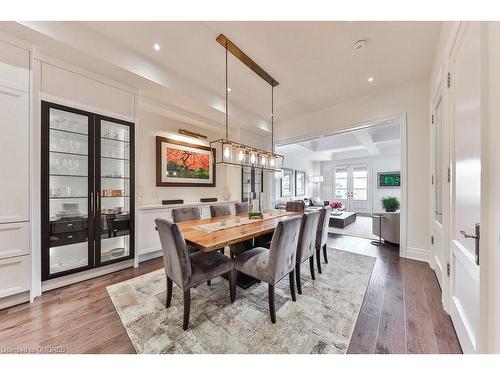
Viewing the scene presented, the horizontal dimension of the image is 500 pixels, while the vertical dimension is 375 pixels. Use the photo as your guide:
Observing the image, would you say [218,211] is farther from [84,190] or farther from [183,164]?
[84,190]

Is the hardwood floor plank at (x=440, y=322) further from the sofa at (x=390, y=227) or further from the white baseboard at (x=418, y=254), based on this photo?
the sofa at (x=390, y=227)

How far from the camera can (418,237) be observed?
302 cm

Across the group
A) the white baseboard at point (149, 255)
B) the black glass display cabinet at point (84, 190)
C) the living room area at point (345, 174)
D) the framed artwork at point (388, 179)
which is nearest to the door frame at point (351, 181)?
the living room area at point (345, 174)

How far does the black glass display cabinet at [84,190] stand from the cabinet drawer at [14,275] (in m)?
0.16

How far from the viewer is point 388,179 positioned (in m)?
7.88

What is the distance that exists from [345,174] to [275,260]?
28.2ft

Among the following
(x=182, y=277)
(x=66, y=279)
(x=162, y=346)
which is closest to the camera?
(x=162, y=346)

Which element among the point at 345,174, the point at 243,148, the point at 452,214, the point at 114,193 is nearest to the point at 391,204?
the point at 452,214

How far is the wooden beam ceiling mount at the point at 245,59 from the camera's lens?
215cm

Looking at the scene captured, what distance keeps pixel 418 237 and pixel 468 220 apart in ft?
7.08
